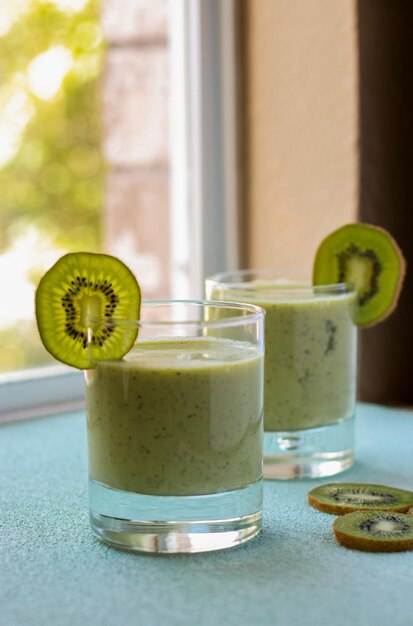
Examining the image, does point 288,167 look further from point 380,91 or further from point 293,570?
point 293,570

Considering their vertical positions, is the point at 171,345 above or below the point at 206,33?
below

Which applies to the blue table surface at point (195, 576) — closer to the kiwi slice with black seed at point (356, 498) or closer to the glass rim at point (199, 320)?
the kiwi slice with black seed at point (356, 498)

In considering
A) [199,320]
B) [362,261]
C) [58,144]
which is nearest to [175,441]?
[199,320]

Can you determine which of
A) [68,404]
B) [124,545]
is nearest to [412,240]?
[68,404]

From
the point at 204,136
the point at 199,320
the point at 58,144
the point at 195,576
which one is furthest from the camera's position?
the point at 58,144

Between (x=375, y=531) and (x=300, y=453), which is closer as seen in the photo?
(x=375, y=531)

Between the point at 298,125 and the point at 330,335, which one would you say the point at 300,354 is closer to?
the point at 330,335
